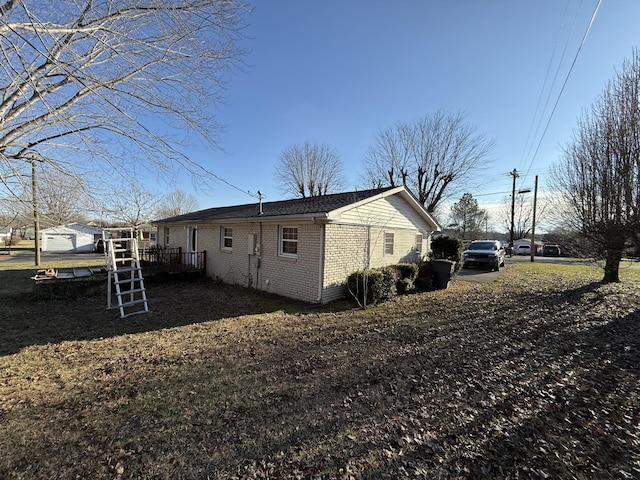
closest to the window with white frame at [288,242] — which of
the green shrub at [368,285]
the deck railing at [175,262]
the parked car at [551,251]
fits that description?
the green shrub at [368,285]

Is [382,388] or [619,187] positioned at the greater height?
[619,187]

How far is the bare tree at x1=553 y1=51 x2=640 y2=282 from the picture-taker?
8.32 metres

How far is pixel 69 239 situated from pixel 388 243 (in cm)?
3790

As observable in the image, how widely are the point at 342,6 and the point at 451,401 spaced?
890cm

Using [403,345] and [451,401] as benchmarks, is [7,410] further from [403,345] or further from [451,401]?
[403,345]

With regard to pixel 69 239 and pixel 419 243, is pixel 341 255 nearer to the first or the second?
pixel 419 243

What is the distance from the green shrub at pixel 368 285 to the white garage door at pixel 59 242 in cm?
3773

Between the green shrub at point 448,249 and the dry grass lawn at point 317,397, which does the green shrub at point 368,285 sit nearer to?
the dry grass lawn at point 317,397

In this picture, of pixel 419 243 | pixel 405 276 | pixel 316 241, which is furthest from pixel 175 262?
pixel 419 243

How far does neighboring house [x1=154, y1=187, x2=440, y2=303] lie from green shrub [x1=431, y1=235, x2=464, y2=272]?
42.7 inches

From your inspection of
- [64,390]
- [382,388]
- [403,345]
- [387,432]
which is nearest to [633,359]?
[403,345]

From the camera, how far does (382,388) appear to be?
151 inches

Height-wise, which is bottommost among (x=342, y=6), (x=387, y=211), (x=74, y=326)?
(x=74, y=326)

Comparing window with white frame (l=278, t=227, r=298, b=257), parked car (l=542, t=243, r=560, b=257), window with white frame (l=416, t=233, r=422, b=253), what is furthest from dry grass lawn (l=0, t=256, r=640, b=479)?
parked car (l=542, t=243, r=560, b=257)
